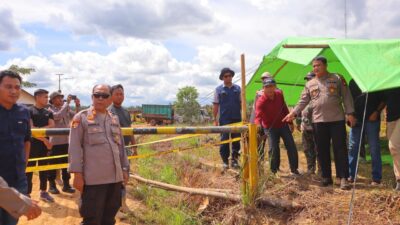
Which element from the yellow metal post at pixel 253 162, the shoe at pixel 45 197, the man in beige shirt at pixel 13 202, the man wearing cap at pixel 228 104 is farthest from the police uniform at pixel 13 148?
the man wearing cap at pixel 228 104

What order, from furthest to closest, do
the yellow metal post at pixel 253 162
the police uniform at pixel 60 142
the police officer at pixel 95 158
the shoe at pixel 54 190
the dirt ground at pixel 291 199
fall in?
the shoe at pixel 54 190
the police uniform at pixel 60 142
the yellow metal post at pixel 253 162
the dirt ground at pixel 291 199
the police officer at pixel 95 158

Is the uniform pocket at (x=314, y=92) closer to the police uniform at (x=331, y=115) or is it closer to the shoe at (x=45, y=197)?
the police uniform at (x=331, y=115)

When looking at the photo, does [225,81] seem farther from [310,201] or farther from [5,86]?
[5,86]

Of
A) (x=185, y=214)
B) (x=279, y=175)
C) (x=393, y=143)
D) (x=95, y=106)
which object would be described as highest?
(x=95, y=106)

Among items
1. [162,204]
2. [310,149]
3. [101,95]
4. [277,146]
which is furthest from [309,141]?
[101,95]

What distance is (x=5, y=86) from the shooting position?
327cm

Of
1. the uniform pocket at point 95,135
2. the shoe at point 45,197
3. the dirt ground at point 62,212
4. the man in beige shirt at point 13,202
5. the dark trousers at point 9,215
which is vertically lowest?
the dirt ground at point 62,212

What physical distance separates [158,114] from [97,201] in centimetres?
3130

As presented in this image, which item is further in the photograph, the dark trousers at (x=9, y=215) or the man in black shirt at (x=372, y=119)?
the man in black shirt at (x=372, y=119)

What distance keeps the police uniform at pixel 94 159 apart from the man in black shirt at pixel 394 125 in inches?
124

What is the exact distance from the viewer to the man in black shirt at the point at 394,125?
464 cm

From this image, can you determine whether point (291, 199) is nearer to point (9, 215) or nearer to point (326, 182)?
point (326, 182)

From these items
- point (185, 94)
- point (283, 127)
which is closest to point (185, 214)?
point (283, 127)

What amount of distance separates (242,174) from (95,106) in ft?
6.51
